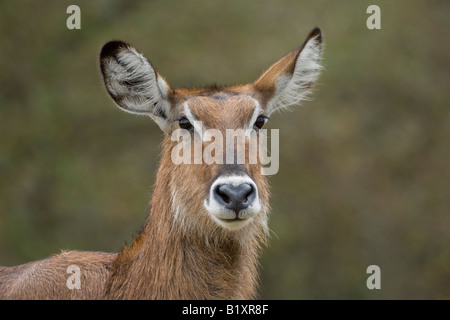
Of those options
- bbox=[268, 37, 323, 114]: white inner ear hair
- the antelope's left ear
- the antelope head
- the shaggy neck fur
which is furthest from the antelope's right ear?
bbox=[268, 37, 323, 114]: white inner ear hair

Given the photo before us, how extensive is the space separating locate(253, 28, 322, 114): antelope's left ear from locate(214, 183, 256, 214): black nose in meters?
1.86

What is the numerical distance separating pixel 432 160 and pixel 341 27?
452 centimetres

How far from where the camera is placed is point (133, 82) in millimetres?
8961

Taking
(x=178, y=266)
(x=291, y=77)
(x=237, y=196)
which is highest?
(x=291, y=77)

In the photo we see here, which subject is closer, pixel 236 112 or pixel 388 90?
pixel 236 112

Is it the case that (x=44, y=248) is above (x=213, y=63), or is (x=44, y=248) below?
below

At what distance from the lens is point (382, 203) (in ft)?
65.2

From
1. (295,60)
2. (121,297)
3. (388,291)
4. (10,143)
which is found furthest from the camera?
(10,143)

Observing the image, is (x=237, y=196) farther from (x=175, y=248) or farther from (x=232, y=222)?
(x=175, y=248)

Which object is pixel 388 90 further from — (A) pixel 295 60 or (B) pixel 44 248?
(A) pixel 295 60

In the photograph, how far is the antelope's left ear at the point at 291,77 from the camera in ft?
30.9

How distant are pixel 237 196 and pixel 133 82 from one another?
7.08ft

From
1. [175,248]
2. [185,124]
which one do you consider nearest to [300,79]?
[185,124]
